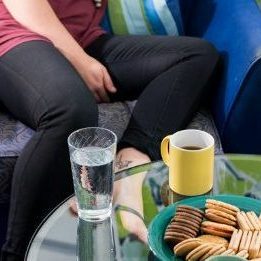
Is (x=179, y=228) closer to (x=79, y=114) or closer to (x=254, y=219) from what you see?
(x=254, y=219)

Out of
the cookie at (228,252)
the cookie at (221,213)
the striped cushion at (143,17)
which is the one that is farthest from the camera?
the striped cushion at (143,17)

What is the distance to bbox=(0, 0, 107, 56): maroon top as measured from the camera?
1.55 meters

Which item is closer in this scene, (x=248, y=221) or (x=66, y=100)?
(x=248, y=221)

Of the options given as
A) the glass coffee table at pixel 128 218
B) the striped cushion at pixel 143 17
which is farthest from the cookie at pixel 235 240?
the striped cushion at pixel 143 17

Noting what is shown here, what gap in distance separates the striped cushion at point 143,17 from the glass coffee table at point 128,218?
22.2 inches

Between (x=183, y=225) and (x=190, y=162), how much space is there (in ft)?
0.41

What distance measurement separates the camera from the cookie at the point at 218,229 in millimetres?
1046

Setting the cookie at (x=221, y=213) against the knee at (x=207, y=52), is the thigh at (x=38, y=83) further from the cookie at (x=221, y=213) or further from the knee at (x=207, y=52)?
the cookie at (x=221, y=213)

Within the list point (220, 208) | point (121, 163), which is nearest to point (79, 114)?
point (121, 163)

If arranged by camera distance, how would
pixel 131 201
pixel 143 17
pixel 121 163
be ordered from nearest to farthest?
pixel 131 201 → pixel 121 163 → pixel 143 17

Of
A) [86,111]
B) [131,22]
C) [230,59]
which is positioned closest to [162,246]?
[86,111]

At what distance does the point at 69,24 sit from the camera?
5.56ft

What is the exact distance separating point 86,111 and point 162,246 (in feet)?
1.53

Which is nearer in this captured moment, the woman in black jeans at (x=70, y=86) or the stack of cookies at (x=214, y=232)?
the stack of cookies at (x=214, y=232)
